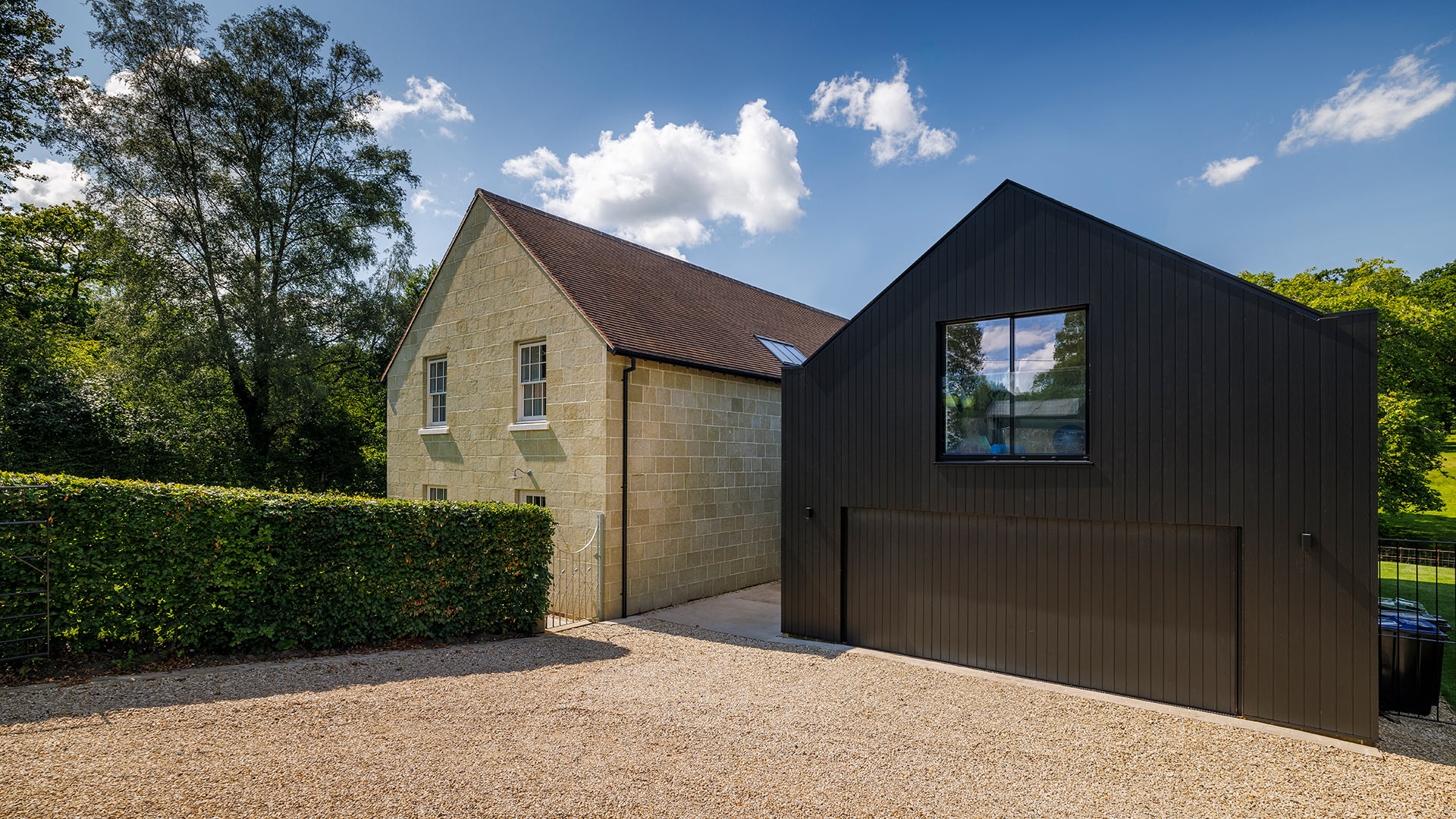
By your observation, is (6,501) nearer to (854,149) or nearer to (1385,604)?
(854,149)

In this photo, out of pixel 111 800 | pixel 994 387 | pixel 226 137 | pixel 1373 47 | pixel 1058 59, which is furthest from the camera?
pixel 226 137

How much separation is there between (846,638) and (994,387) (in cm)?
417

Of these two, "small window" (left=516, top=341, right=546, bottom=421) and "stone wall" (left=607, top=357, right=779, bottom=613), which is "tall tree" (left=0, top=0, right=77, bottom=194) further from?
"stone wall" (left=607, top=357, right=779, bottom=613)

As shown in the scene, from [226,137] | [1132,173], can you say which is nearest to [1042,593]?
[1132,173]

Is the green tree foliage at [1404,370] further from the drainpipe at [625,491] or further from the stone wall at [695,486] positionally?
the drainpipe at [625,491]

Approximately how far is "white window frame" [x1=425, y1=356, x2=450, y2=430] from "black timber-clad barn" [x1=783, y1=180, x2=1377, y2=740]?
8918 millimetres

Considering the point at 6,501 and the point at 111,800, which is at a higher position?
the point at 6,501

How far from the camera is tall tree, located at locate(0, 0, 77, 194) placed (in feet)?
43.0

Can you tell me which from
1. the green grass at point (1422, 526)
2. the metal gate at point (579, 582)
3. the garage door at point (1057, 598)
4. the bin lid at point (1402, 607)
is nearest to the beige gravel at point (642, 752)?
the garage door at point (1057, 598)

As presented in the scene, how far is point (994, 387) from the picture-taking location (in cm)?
799

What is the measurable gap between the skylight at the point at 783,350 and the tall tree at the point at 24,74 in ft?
56.0

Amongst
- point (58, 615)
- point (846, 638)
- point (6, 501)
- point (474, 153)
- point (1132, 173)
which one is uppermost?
point (474, 153)

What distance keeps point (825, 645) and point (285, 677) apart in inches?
262

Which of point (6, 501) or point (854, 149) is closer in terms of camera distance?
point (6, 501)
